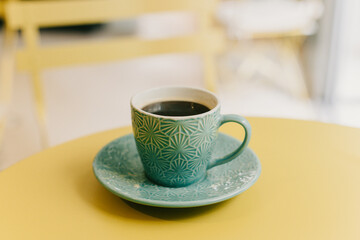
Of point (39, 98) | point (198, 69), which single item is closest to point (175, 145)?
point (39, 98)

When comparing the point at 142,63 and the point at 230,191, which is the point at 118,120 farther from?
the point at 230,191

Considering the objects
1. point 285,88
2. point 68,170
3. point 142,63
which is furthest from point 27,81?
→ point 68,170

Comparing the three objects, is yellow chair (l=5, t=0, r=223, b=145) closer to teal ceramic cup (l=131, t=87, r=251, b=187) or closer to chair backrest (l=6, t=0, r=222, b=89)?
chair backrest (l=6, t=0, r=222, b=89)

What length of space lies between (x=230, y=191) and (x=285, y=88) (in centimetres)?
210

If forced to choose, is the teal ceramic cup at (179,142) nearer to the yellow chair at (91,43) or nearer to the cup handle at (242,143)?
the cup handle at (242,143)

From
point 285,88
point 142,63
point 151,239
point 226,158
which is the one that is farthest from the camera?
point 142,63

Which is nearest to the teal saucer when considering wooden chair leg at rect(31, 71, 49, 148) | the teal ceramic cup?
the teal ceramic cup

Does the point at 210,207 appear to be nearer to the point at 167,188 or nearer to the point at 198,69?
the point at 167,188

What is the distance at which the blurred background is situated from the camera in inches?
46.1

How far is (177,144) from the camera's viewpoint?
0.55 metres

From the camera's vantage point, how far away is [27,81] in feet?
9.05

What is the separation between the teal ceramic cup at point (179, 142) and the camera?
1.77 feet

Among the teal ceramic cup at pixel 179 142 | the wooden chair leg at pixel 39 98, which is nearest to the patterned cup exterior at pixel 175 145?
the teal ceramic cup at pixel 179 142

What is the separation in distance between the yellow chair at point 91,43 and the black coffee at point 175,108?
0.61 metres
